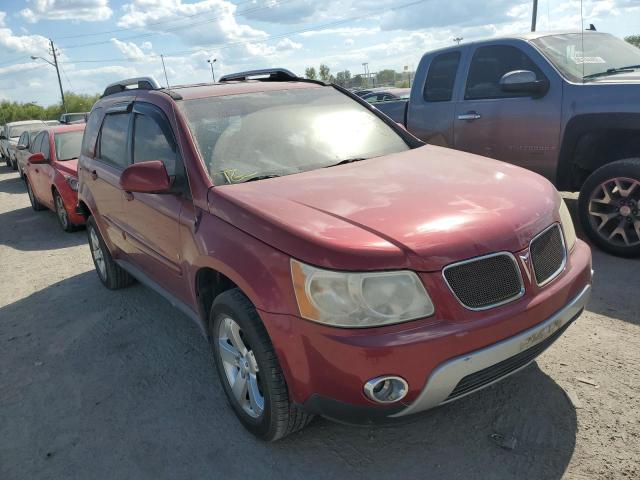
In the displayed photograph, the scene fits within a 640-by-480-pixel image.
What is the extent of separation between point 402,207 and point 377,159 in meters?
1.00

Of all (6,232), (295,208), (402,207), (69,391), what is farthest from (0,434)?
(6,232)

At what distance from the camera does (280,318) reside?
2285mm

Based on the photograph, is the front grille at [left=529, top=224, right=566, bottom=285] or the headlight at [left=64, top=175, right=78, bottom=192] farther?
the headlight at [left=64, top=175, right=78, bottom=192]

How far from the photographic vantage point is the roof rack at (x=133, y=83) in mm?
4078

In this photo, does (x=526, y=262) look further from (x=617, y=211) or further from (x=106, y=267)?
(x=106, y=267)

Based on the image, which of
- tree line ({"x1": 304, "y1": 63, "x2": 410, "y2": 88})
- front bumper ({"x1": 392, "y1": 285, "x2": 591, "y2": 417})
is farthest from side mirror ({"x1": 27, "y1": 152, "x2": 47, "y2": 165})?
tree line ({"x1": 304, "y1": 63, "x2": 410, "y2": 88})

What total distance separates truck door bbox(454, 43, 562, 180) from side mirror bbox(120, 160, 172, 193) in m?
3.56

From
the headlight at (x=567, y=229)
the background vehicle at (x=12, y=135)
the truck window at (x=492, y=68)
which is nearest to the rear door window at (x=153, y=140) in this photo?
the headlight at (x=567, y=229)

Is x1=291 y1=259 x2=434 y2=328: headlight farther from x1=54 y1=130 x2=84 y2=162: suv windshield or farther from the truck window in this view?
x1=54 y1=130 x2=84 y2=162: suv windshield

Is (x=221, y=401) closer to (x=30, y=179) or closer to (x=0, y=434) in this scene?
(x=0, y=434)

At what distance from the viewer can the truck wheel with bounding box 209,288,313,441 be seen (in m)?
2.43

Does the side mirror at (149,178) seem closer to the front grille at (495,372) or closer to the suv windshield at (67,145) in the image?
the front grille at (495,372)

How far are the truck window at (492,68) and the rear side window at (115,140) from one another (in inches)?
137

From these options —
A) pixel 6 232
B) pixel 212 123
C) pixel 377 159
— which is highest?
pixel 212 123
